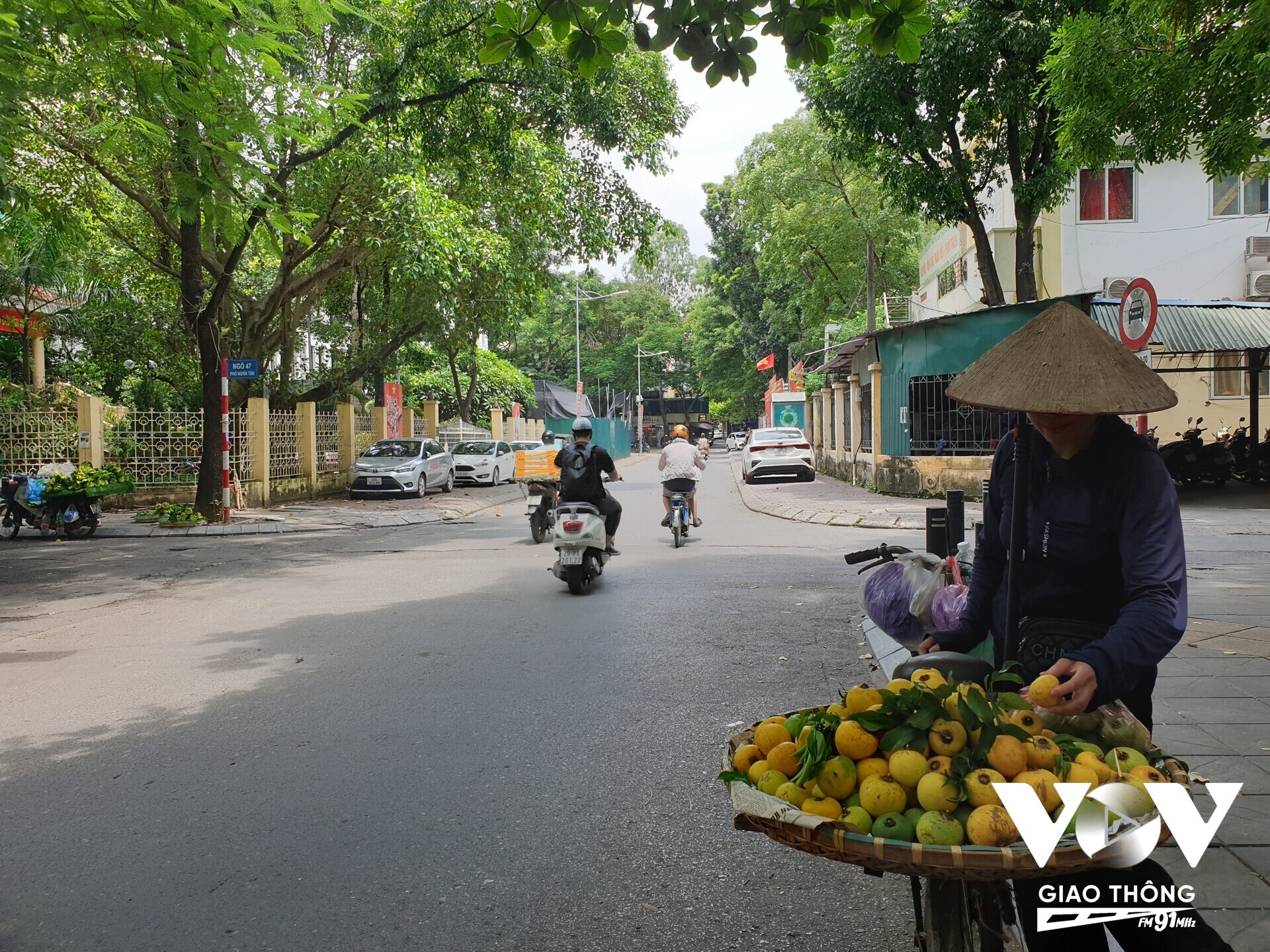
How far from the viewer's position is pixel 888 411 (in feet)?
70.3

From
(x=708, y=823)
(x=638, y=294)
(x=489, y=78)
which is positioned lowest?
(x=708, y=823)

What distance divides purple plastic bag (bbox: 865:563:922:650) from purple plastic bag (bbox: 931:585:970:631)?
13cm

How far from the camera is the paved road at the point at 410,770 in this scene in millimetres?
3184

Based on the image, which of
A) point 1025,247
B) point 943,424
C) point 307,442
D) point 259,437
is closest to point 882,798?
point 1025,247

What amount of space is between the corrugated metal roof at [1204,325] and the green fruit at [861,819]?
1643 cm

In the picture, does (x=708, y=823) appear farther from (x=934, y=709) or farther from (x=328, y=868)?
(x=934, y=709)

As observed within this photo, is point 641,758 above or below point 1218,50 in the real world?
below

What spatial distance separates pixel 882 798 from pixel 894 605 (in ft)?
8.35

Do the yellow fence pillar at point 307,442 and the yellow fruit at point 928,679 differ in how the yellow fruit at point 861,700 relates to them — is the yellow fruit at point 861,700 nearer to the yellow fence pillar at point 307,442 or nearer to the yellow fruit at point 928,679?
the yellow fruit at point 928,679

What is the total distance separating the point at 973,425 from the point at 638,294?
5109 cm

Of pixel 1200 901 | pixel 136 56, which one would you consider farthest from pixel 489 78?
pixel 1200 901

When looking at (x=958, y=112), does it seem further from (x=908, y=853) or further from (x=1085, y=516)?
(x=908, y=853)

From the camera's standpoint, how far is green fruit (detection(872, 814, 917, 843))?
1892mm

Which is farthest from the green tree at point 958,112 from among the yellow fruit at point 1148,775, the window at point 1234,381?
the yellow fruit at point 1148,775
